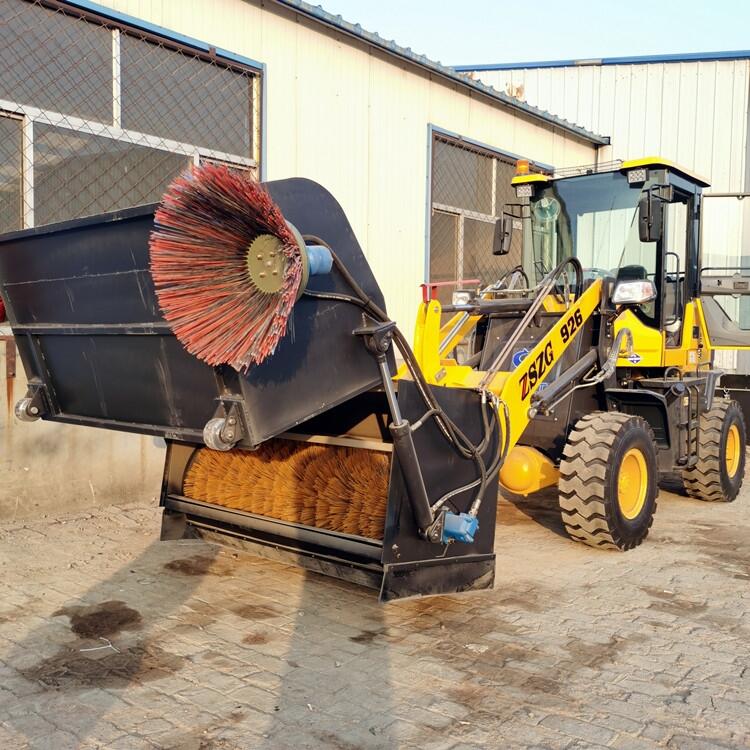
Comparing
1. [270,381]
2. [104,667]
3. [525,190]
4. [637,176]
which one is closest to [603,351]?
[637,176]

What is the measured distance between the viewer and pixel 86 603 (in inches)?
175

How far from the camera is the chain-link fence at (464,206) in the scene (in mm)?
10055

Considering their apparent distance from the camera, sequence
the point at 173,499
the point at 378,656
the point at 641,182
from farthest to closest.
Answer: the point at 641,182 < the point at 173,499 < the point at 378,656

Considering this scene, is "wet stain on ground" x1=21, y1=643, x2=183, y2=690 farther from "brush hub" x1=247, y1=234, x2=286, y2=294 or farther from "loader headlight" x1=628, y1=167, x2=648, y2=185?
"loader headlight" x1=628, y1=167, x2=648, y2=185

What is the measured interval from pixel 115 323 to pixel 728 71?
12320 mm

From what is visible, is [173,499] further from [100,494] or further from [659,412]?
[659,412]

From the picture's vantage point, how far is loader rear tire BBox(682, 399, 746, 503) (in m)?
7.04

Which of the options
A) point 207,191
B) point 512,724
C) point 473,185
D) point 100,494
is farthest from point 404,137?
point 512,724

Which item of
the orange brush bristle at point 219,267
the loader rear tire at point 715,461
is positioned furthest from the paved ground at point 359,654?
the loader rear tire at point 715,461

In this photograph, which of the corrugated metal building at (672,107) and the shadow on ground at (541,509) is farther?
the corrugated metal building at (672,107)

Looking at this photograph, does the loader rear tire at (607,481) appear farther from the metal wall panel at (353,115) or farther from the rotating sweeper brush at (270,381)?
the metal wall panel at (353,115)

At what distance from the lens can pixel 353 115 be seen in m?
8.52

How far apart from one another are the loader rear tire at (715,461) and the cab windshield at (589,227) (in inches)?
63.2

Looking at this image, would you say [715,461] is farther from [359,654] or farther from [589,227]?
[359,654]
